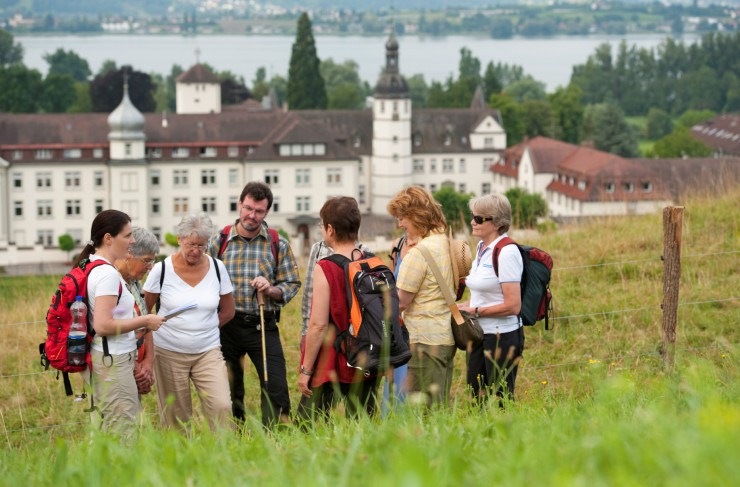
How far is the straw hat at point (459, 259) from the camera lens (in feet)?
23.0

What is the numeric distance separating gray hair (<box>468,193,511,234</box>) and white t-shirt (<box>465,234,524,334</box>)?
90mm

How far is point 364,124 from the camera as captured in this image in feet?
261

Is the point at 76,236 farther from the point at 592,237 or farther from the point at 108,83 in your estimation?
the point at 592,237

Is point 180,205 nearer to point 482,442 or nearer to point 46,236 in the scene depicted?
point 46,236

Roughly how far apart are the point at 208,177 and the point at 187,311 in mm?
61817

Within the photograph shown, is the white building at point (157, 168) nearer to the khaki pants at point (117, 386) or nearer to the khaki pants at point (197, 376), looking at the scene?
the khaki pants at point (197, 376)

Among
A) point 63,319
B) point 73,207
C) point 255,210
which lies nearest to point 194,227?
point 255,210

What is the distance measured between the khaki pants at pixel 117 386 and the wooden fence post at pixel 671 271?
356 centimetres

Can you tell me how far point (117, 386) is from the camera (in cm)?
634

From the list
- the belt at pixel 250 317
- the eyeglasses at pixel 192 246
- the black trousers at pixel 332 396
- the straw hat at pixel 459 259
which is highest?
the eyeglasses at pixel 192 246

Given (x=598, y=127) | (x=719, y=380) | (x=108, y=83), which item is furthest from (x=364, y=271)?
(x=598, y=127)

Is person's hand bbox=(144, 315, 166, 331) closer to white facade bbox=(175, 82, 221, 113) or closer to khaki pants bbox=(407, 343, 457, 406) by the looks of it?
khaki pants bbox=(407, 343, 457, 406)

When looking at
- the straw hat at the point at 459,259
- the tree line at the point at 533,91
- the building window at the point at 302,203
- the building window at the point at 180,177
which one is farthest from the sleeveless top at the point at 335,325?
the tree line at the point at 533,91

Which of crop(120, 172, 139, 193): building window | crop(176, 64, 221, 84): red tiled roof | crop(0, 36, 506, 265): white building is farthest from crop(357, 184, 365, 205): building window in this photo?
crop(176, 64, 221, 84): red tiled roof
